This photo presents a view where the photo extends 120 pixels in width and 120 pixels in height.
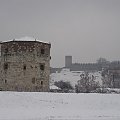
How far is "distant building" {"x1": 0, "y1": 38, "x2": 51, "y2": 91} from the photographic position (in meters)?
35.8

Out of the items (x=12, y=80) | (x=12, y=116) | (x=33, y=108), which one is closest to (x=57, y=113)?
(x=33, y=108)

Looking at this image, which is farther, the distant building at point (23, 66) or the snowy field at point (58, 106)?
the distant building at point (23, 66)

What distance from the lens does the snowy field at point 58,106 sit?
69.2 ft

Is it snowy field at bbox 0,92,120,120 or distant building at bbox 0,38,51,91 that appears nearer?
snowy field at bbox 0,92,120,120

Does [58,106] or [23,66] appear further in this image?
[23,66]

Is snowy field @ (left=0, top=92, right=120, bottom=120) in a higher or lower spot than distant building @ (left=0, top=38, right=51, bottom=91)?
lower

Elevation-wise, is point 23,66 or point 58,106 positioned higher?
point 23,66

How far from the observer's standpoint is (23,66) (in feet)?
118

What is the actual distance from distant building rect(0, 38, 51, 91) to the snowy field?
347 inches

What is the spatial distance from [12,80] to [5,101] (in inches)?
461

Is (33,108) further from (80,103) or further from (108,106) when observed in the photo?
(108,106)

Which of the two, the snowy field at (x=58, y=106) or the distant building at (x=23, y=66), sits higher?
the distant building at (x=23, y=66)

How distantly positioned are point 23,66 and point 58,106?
11.9m

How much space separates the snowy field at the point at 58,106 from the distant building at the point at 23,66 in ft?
28.9
